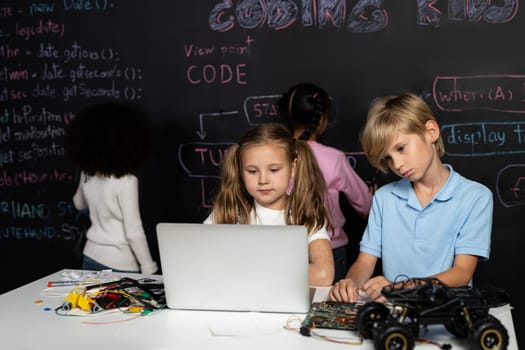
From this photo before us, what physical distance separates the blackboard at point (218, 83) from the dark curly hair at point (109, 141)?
0.48 m

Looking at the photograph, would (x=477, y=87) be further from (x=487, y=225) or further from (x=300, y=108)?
(x=487, y=225)

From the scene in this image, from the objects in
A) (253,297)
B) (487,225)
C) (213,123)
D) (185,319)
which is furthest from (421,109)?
(213,123)

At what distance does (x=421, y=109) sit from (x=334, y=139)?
1.10 metres

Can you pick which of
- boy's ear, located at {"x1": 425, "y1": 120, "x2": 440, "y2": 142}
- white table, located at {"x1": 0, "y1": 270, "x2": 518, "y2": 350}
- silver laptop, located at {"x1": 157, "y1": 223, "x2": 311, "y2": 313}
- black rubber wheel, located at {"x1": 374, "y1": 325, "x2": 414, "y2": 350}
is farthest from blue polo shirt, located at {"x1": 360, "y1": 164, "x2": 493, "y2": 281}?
black rubber wheel, located at {"x1": 374, "y1": 325, "x2": 414, "y2": 350}

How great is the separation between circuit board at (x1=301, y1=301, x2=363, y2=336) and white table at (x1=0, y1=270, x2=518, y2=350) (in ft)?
0.10

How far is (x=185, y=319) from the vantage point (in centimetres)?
170

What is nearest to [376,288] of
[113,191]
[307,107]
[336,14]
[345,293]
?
[345,293]

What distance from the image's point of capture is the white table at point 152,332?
1.51m

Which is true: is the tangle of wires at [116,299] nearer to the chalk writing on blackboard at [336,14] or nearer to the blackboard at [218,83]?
the blackboard at [218,83]

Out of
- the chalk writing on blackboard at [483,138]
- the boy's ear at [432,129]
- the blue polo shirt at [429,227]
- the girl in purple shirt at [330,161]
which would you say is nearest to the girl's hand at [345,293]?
the blue polo shirt at [429,227]

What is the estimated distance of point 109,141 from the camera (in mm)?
2861

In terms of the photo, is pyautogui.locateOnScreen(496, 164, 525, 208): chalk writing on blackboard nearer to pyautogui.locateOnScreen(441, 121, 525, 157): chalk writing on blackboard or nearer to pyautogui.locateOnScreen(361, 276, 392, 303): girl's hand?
pyautogui.locateOnScreen(441, 121, 525, 157): chalk writing on blackboard

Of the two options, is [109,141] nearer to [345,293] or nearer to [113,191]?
[113,191]

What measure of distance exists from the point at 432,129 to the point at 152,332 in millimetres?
1093
